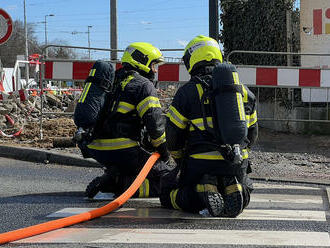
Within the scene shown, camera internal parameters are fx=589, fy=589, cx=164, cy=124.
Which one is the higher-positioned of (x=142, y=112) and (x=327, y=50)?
(x=327, y=50)

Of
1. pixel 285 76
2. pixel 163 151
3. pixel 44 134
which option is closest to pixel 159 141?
pixel 163 151

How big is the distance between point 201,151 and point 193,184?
302 mm

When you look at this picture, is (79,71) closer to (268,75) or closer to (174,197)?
(268,75)

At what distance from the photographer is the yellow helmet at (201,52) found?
5.02 m

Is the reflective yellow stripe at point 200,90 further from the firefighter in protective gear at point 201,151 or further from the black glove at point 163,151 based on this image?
the black glove at point 163,151

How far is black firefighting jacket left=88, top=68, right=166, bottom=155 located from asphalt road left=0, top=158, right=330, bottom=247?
1.87ft

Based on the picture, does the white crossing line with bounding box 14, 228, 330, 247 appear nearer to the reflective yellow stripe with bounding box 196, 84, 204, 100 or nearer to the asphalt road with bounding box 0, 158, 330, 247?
the asphalt road with bounding box 0, 158, 330, 247

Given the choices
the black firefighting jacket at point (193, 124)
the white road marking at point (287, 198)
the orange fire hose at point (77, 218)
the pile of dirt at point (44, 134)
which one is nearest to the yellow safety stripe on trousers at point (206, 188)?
the black firefighting jacket at point (193, 124)

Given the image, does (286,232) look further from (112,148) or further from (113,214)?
(112,148)

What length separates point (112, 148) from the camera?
5629mm

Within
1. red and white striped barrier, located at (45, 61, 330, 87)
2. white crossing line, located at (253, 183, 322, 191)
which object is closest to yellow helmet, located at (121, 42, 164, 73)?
white crossing line, located at (253, 183, 322, 191)

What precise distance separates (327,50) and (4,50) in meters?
69.4

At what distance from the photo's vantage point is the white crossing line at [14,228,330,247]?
4059 millimetres

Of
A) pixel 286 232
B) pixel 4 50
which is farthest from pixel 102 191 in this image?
pixel 4 50
